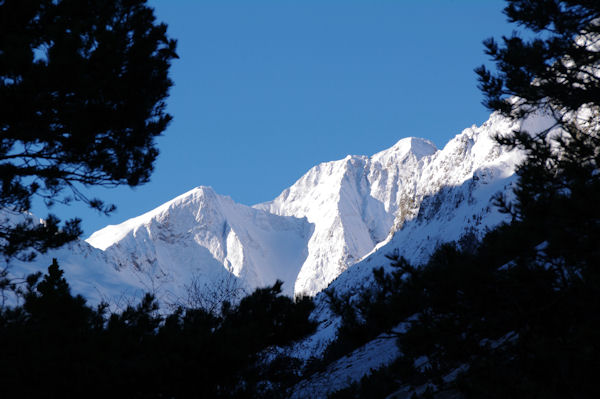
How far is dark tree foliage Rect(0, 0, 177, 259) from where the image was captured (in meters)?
6.74

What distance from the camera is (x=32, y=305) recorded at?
814 cm

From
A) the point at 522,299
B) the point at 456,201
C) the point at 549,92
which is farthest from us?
the point at 456,201

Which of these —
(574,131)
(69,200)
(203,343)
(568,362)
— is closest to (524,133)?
(574,131)

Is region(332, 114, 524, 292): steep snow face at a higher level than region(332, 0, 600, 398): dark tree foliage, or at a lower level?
higher

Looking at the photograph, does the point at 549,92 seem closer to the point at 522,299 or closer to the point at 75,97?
the point at 522,299

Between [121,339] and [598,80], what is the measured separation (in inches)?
312

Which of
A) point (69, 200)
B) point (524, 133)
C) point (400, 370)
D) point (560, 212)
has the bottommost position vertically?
point (400, 370)

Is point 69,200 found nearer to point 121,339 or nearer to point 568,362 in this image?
point 121,339

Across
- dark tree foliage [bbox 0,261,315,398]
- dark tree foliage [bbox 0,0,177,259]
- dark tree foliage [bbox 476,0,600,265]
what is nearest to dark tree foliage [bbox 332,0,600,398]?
dark tree foliage [bbox 476,0,600,265]

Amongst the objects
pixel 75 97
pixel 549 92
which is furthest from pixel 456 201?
pixel 75 97

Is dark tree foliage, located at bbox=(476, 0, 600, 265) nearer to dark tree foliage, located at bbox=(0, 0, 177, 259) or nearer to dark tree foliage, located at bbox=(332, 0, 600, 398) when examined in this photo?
dark tree foliage, located at bbox=(332, 0, 600, 398)

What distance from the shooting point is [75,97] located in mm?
7375

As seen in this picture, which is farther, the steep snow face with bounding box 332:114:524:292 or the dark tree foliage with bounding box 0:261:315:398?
the steep snow face with bounding box 332:114:524:292

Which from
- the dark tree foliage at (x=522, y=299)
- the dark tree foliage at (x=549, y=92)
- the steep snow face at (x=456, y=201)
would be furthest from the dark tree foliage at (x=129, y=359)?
the steep snow face at (x=456, y=201)
